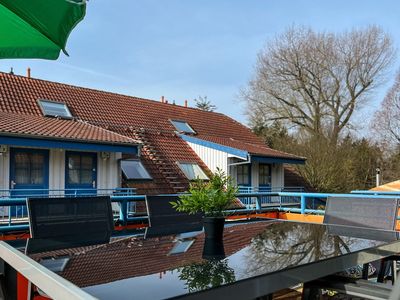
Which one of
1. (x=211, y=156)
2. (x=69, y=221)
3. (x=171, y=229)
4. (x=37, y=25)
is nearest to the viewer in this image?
(x=37, y=25)

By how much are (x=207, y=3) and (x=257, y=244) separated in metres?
11.7

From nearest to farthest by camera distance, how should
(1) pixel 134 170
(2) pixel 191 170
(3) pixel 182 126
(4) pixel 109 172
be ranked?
(4) pixel 109 172 → (1) pixel 134 170 → (2) pixel 191 170 → (3) pixel 182 126

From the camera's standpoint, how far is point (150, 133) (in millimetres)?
15055

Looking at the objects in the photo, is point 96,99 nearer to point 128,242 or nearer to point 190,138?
point 190,138

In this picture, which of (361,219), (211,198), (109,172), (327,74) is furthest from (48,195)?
(327,74)

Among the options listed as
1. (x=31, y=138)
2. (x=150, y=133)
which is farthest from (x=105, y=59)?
(x=31, y=138)

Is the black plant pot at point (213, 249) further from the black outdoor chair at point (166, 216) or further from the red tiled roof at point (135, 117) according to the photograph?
the red tiled roof at point (135, 117)

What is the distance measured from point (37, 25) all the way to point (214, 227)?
5.89ft

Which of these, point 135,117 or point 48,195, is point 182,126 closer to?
point 135,117

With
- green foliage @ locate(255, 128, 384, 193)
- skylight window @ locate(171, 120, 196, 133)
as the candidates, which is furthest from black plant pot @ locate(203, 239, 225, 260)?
green foliage @ locate(255, 128, 384, 193)

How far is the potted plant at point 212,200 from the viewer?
2477mm

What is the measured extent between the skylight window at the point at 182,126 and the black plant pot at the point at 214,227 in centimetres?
1402

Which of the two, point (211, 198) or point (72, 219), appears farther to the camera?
point (72, 219)

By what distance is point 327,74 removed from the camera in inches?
961
